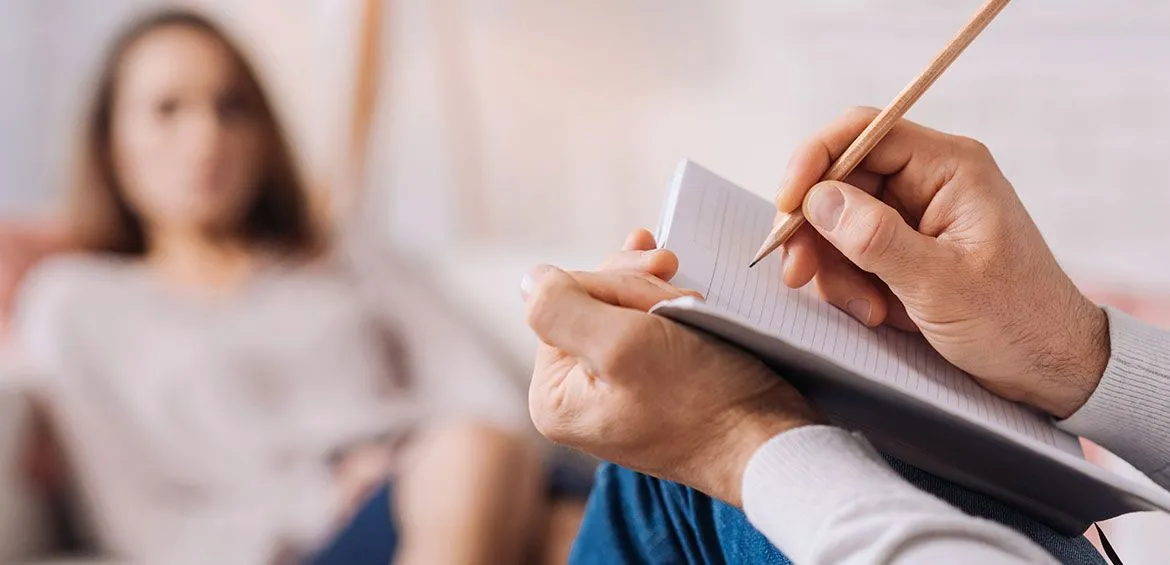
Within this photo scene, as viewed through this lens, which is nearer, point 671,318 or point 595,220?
point 671,318

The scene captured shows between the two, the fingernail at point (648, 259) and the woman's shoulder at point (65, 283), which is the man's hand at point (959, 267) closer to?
the fingernail at point (648, 259)

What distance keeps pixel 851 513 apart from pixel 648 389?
0.11 metres

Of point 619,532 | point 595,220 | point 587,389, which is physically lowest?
point 595,220

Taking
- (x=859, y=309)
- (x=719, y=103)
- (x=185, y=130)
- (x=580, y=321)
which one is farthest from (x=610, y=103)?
(x=580, y=321)

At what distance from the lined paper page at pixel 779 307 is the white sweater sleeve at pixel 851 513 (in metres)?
0.07

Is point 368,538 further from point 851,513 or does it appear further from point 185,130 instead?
point 851,513

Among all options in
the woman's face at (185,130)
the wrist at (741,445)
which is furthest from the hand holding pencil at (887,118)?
the woman's face at (185,130)

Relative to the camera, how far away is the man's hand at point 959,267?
1.88ft

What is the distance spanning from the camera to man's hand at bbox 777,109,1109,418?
0.57 m

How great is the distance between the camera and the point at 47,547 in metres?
1.39

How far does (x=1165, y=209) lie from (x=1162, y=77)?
16cm

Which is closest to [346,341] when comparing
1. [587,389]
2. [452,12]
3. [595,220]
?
[595,220]

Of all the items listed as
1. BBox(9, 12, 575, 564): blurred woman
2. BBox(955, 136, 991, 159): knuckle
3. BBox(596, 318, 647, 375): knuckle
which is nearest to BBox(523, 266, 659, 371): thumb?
BBox(596, 318, 647, 375): knuckle

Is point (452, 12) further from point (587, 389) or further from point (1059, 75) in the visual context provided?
point (587, 389)
